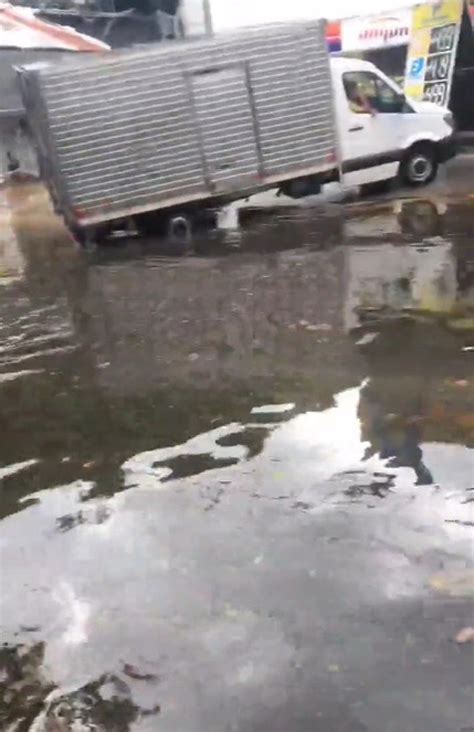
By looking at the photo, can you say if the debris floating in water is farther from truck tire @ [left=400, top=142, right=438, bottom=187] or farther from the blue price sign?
the blue price sign

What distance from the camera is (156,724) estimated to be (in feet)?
11.6

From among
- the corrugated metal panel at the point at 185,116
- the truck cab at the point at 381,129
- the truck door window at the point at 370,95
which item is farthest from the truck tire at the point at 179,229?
the truck door window at the point at 370,95

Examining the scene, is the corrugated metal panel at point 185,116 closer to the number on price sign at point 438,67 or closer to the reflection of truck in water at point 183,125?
the reflection of truck in water at point 183,125

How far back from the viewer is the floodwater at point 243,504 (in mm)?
3703

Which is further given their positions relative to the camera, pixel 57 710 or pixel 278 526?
pixel 278 526

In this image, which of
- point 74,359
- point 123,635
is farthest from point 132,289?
point 123,635

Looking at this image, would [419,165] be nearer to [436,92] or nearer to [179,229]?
[179,229]

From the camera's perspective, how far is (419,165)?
1441 centimetres

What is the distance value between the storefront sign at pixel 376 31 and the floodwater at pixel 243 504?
10324mm

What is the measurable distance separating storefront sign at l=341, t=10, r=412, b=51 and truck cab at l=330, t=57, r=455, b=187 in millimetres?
4895

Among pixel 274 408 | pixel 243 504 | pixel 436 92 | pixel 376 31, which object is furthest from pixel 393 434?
pixel 376 31

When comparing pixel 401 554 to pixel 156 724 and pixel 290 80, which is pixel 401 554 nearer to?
pixel 156 724

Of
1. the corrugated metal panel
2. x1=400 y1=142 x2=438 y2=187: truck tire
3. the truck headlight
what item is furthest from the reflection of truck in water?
the truck headlight

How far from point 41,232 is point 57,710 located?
11.6 meters
